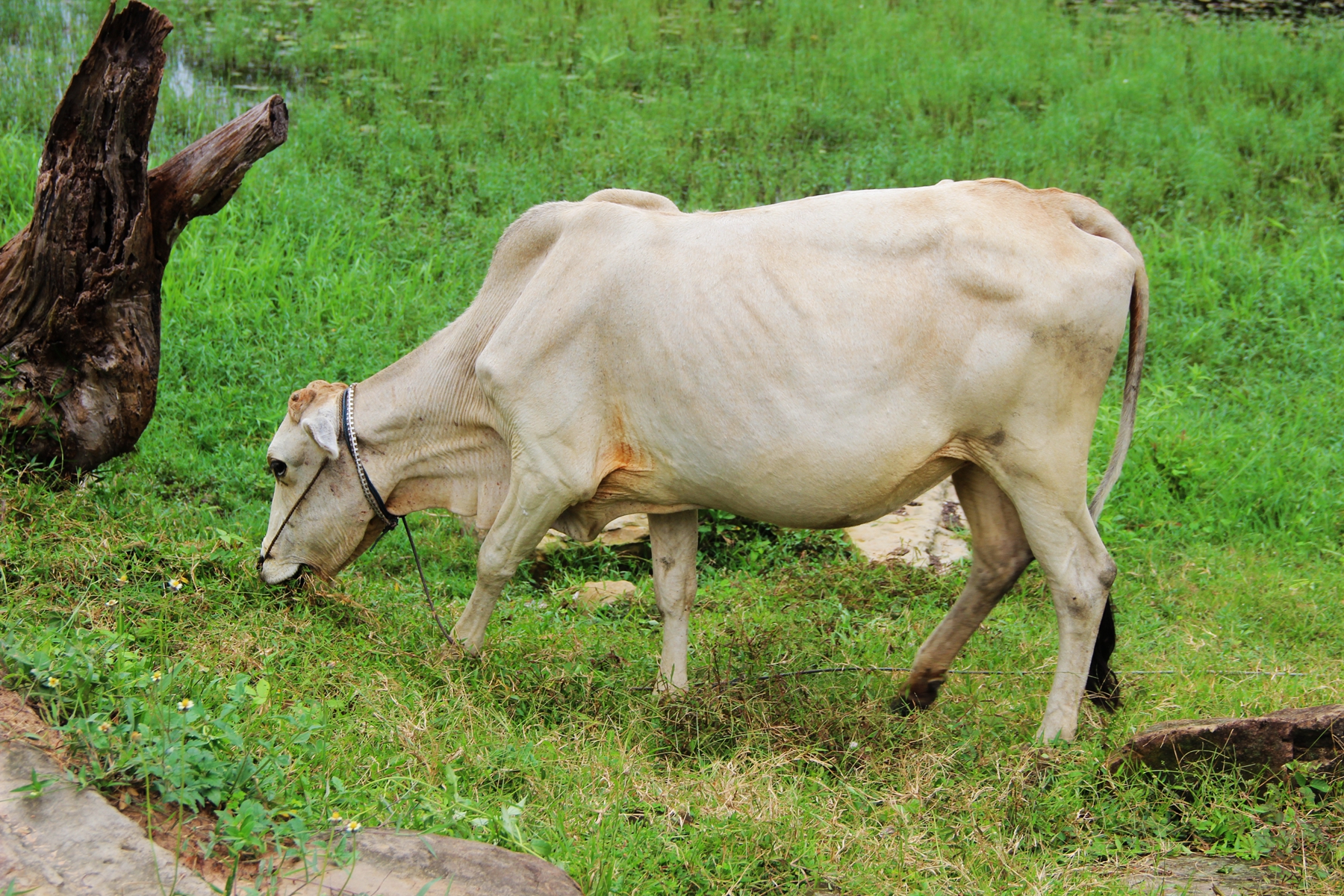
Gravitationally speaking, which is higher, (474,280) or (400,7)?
(400,7)

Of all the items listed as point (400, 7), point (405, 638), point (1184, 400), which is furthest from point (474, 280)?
point (400, 7)

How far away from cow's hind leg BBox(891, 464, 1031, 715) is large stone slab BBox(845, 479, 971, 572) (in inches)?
52.4

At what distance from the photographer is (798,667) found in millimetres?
4664

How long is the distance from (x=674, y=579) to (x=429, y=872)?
195 cm

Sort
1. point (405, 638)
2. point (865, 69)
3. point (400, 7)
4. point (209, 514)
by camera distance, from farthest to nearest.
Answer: point (400, 7), point (865, 69), point (209, 514), point (405, 638)

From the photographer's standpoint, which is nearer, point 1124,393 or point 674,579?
point 1124,393

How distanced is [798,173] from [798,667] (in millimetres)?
5678

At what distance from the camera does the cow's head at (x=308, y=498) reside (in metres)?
4.66

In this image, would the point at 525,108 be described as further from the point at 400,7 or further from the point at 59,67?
the point at 59,67

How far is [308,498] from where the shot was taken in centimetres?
470

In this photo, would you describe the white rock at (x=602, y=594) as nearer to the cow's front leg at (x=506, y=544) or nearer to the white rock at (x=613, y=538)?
the white rock at (x=613, y=538)

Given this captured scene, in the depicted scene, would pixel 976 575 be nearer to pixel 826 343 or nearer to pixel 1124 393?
pixel 1124 393

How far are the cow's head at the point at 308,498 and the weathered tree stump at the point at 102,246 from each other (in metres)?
0.86

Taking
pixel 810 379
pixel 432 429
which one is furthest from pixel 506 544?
pixel 810 379
